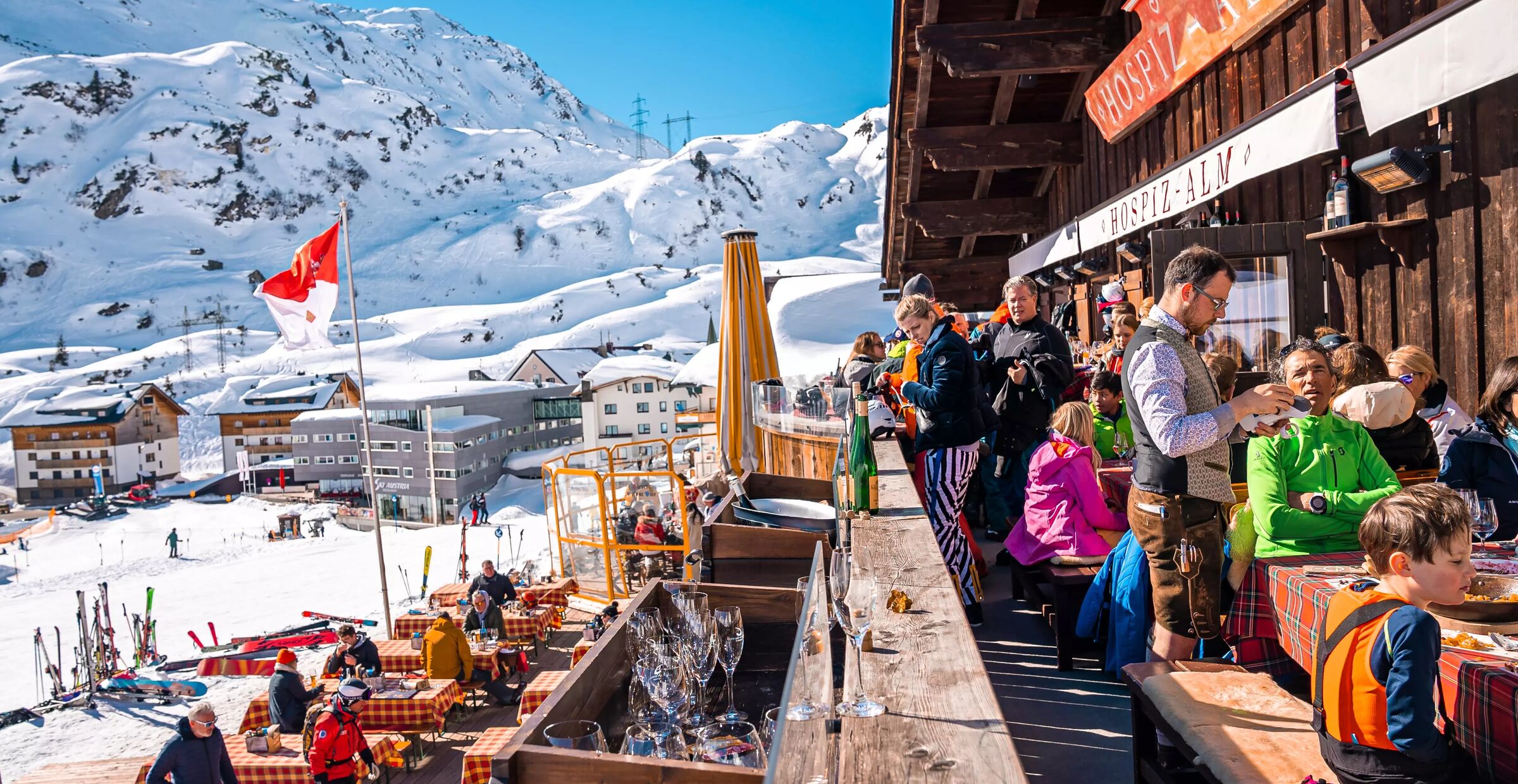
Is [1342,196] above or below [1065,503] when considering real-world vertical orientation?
above

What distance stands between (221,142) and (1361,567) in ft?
561

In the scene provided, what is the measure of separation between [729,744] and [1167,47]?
5984mm

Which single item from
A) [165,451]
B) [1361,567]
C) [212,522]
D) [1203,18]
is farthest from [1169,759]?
[165,451]

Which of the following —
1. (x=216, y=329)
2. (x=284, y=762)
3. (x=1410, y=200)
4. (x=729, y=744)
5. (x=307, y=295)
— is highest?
(x=216, y=329)

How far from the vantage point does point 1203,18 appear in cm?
552

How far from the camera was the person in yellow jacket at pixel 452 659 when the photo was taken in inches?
385

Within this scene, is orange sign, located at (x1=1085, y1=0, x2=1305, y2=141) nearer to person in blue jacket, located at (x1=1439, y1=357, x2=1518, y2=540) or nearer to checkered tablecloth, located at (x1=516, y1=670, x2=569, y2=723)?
person in blue jacket, located at (x1=1439, y1=357, x2=1518, y2=540)

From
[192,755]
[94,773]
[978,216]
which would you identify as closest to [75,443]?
[94,773]

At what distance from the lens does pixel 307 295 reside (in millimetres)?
13016

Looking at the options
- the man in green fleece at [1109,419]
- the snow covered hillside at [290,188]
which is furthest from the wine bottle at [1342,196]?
the snow covered hillside at [290,188]

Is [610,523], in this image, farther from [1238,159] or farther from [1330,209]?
[1330,209]

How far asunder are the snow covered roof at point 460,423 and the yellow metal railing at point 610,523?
2808cm

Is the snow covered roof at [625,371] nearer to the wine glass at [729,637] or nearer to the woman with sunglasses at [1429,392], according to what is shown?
the woman with sunglasses at [1429,392]

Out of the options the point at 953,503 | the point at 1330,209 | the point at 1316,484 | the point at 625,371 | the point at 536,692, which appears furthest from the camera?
the point at 625,371
